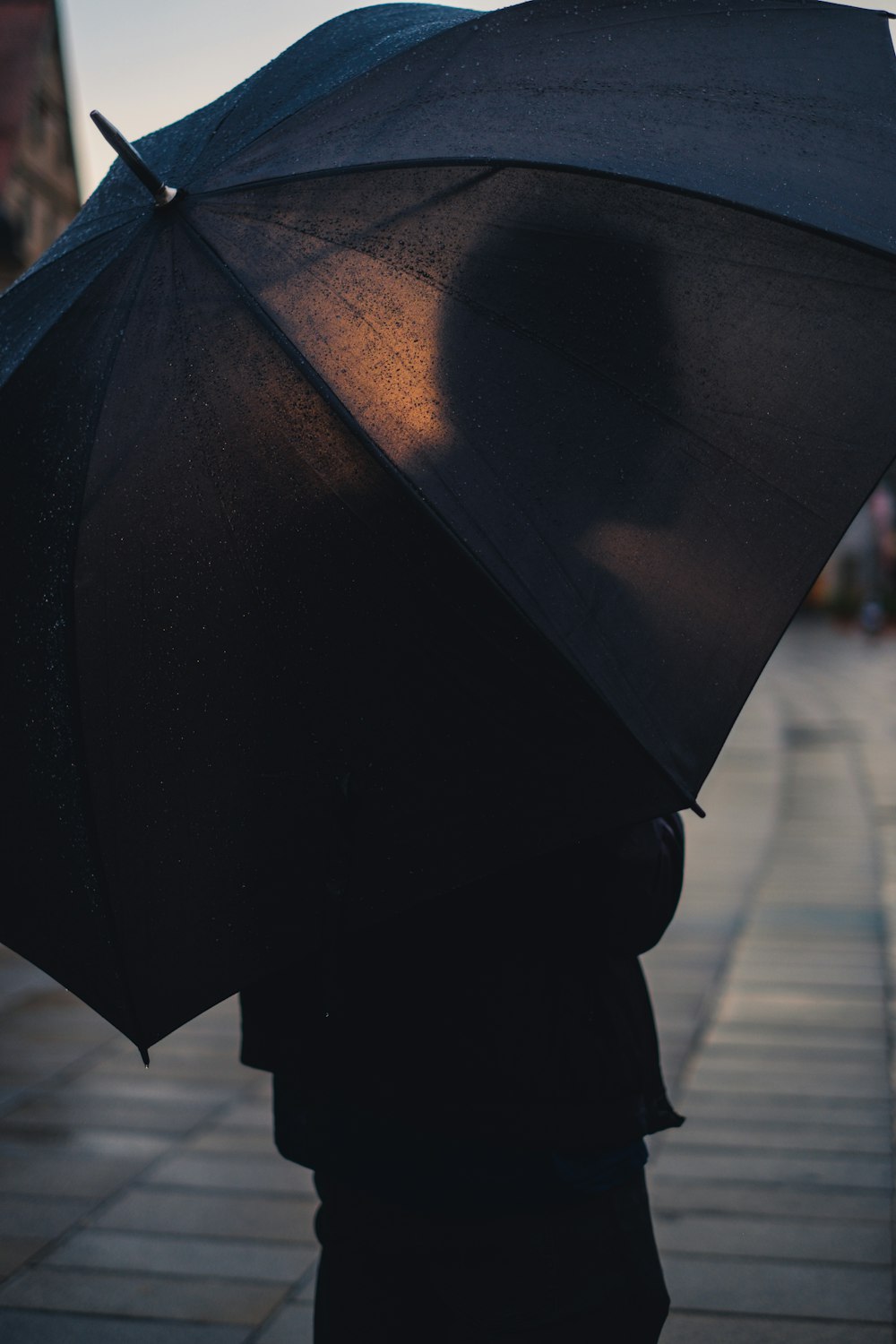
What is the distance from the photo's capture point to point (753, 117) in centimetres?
208

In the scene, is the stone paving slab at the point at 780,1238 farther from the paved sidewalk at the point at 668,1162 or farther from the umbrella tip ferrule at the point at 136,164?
the umbrella tip ferrule at the point at 136,164

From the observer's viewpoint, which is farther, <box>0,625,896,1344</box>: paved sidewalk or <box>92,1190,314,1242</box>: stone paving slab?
<box>92,1190,314,1242</box>: stone paving slab

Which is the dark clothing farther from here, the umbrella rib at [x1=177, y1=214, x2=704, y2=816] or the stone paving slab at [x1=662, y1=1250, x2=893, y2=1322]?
the stone paving slab at [x1=662, y1=1250, x2=893, y2=1322]

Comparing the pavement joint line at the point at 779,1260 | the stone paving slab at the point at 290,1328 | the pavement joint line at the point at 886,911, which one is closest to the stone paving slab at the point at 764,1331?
the pavement joint line at the point at 886,911

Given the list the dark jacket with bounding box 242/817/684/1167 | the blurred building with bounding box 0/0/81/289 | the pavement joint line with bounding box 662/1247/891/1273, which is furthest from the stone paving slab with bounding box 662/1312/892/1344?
the blurred building with bounding box 0/0/81/289

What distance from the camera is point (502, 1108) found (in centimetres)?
198

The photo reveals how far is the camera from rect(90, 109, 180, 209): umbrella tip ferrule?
6.47 feet

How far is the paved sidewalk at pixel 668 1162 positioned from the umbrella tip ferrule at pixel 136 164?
Answer: 2.58 m

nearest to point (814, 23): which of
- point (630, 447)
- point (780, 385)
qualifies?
point (780, 385)

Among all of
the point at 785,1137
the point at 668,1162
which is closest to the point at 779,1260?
the point at 668,1162

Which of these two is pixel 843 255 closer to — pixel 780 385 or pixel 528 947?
pixel 780 385

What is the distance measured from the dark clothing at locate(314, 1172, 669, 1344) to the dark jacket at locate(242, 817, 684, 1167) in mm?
92

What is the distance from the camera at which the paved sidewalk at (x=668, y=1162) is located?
142 inches

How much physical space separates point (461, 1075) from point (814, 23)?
5.11 feet
